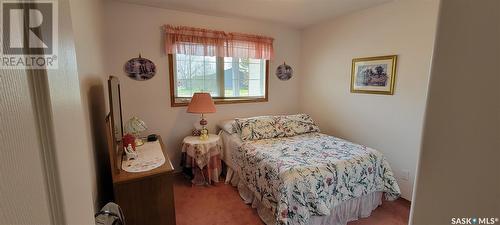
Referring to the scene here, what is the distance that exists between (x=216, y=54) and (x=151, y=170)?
195 centimetres

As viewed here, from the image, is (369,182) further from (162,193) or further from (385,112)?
(162,193)

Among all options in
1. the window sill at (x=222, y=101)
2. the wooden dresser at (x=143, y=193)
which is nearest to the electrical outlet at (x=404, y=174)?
the window sill at (x=222, y=101)

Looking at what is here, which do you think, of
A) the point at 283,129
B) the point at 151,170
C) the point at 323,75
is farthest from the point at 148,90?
the point at 323,75

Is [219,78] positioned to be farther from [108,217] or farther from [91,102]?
[108,217]

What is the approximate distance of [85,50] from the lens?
1369mm

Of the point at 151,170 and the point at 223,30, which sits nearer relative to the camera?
the point at 151,170

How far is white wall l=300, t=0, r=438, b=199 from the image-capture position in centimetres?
219

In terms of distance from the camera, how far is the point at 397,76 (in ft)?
7.80

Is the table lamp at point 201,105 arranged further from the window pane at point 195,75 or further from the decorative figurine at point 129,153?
the decorative figurine at point 129,153

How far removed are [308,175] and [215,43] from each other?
2164 mm

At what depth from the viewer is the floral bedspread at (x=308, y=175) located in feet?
5.63

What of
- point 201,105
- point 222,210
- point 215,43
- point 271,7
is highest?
point 271,7

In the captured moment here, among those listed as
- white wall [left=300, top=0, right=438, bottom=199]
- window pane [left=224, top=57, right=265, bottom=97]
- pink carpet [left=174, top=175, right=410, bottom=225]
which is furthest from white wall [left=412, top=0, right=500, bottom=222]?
window pane [left=224, top=57, right=265, bottom=97]

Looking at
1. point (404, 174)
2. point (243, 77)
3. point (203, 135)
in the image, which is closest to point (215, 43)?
point (243, 77)
